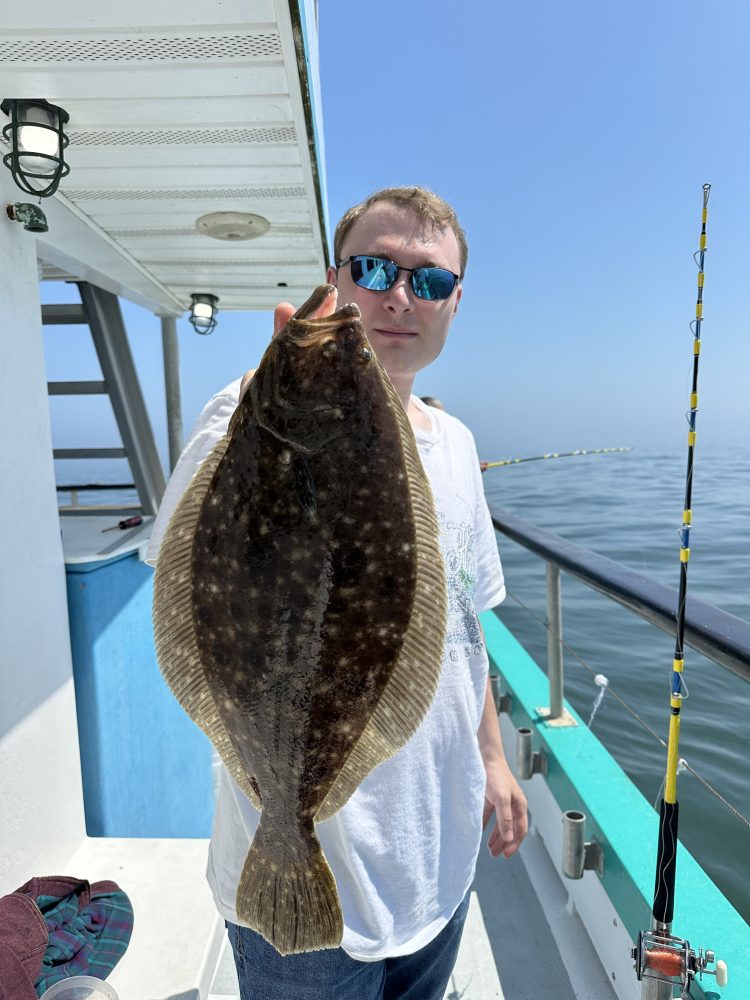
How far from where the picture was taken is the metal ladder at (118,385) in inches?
202

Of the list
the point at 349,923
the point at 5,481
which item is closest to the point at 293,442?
the point at 349,923

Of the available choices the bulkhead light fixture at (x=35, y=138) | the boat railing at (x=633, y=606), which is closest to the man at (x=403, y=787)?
the boat railing at (x=633, y=606)

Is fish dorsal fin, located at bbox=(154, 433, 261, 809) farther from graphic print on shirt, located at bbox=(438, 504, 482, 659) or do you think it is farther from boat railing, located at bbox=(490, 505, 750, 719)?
boat railing, located at bbox=(490, 505, 750, 719)

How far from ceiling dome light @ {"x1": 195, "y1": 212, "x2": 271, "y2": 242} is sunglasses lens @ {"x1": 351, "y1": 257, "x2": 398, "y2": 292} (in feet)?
8.12

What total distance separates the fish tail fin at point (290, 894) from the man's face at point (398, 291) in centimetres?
105

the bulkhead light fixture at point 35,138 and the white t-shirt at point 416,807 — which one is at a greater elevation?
the bulkhead light fixture at point 35,138

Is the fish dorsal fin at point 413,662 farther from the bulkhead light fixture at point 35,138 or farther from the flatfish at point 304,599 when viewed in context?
the bulkhead light fixture at point 35,138

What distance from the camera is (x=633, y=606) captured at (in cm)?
236

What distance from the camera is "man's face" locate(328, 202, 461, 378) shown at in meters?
1.45

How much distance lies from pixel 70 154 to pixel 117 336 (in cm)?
258

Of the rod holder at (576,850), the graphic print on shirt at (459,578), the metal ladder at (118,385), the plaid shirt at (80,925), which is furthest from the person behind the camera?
the metal ladder at (118,385)

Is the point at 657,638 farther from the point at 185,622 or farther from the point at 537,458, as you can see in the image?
the point at 185,622

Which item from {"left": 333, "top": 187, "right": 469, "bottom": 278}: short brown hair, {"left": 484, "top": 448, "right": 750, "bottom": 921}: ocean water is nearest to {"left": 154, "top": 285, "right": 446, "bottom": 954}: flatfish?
{"left": 333, "top": 187, "right": 469, "bottom": 278}: short brown hair

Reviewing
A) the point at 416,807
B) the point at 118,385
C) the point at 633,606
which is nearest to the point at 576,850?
the point at 633,606
